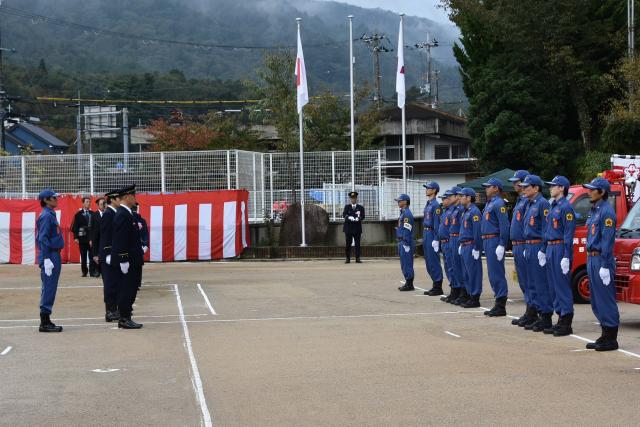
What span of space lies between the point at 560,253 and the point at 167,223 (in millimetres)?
18586

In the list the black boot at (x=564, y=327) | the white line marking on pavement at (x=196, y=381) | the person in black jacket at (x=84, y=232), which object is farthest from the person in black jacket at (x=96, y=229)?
the black boot at (x=564, y=327)

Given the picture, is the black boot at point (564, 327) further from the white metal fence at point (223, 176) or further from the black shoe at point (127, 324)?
the white metal fence at point (223, 176)

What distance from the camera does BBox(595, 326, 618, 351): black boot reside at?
1088cm

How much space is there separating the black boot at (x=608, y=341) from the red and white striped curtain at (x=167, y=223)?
19.4 meters

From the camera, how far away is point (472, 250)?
15.7 meters

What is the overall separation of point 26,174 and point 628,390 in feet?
85.5

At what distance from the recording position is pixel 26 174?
3117 cm

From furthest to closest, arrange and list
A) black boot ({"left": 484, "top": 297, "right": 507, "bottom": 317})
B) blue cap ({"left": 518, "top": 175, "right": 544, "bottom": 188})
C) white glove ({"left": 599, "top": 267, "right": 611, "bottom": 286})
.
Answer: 1. black boot ({"left": 484, "top": 297, "right": 507, "bottom": 317})
2. blue cap ({"left": 518, "top": 175, "right": 544, "bottom": 188})
3. white glove ({"left": 599, "top": 267, "right": 611, "bottom": 286})

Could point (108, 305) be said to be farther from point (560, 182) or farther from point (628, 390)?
point (628, 390)

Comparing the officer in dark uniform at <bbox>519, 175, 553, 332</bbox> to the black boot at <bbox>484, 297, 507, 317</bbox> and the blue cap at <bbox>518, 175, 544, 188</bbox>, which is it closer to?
the blue cap at <bbox>518, 175, 544, 188</bbox>

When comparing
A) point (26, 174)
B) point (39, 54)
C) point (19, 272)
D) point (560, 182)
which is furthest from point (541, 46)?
point (39, 54)

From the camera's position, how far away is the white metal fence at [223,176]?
30500 millimetres

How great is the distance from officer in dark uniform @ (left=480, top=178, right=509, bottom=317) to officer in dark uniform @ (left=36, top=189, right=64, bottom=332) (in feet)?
21.9

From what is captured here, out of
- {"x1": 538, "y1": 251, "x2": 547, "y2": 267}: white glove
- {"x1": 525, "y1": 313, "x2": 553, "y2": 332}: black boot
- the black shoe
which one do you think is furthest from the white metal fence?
{"x1": 525, "y1": 313, "x2": 553, "y2": 332}: black boot
